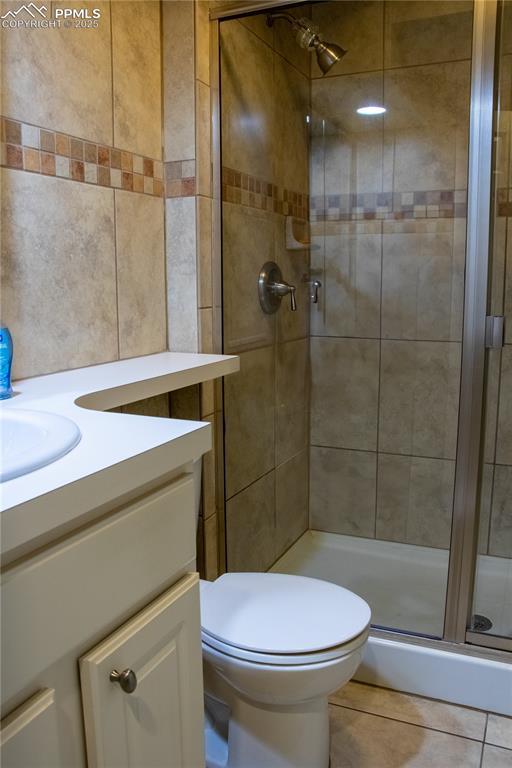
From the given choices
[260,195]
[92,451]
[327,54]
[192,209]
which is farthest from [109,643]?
[327,54]

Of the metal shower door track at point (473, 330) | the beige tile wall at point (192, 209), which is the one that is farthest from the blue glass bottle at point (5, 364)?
the metal shower door track at point (473, 330)

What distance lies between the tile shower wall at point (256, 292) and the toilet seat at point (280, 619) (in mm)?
560

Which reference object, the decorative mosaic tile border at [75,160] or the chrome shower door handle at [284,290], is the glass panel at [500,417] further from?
the decorative mosaic tile border at [75,160]

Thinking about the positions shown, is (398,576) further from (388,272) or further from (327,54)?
(327,54)

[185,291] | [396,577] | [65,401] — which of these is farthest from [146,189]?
[396,577]

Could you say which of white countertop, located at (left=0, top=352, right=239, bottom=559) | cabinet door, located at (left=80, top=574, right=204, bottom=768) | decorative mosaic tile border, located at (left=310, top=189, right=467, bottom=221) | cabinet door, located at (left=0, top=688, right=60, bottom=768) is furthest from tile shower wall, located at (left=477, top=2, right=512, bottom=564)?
cabinet door, located at (left=0, top=688, right=60, bottom=768)

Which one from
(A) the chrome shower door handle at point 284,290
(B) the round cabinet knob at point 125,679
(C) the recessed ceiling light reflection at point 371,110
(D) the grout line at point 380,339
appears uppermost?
(C) the recessed ceiling light reflection at point 371,110

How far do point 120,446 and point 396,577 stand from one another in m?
1.68

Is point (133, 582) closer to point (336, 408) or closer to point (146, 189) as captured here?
point (146, 189)

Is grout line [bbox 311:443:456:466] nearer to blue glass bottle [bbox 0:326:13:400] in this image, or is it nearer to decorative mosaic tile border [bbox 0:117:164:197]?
decorative mosaic tile border [bbox 0:117:164:197]

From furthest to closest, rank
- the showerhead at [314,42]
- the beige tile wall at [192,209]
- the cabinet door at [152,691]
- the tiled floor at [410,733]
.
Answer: the showerhead at [314,42] < the beige tile wall at [192,209] < the tiled floor at [410,733] < the cabinet door at [152,691]

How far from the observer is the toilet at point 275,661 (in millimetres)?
1245

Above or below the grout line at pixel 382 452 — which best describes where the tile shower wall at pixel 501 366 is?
above

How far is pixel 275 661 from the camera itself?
123 cm
